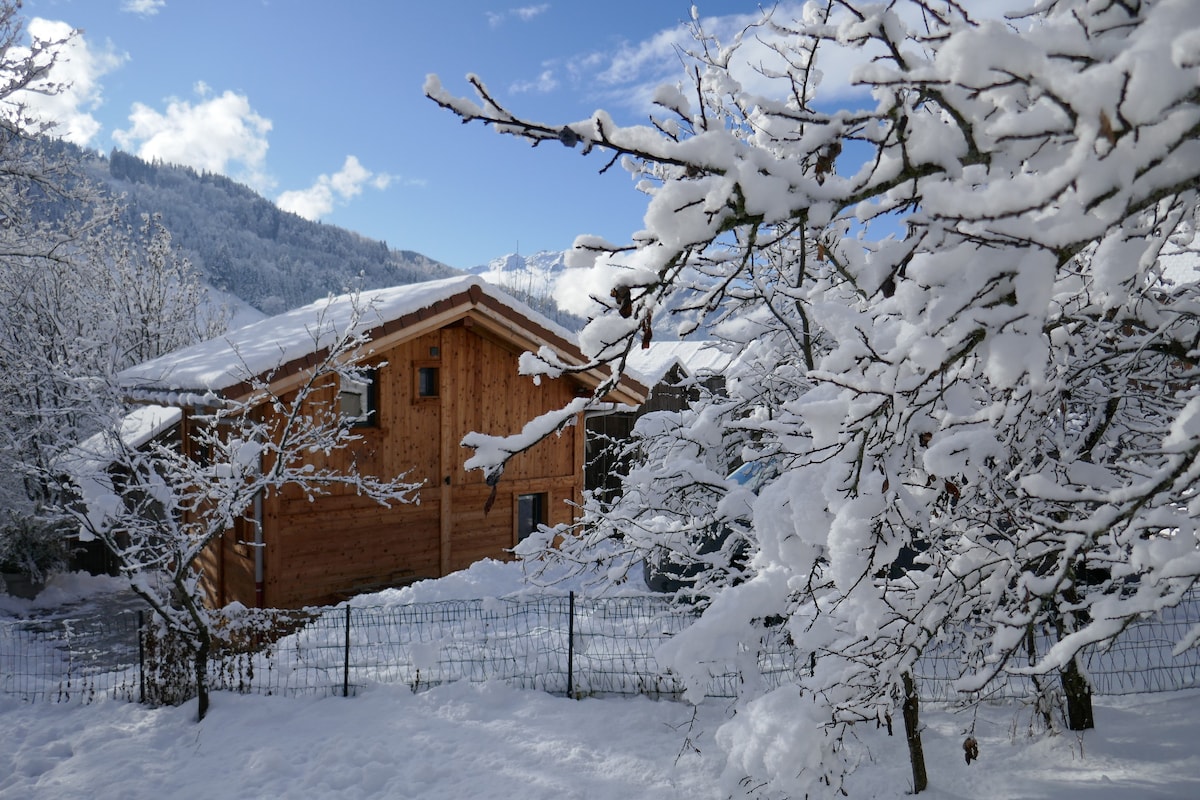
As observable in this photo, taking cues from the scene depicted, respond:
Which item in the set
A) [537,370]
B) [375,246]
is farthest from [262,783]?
[375,246]

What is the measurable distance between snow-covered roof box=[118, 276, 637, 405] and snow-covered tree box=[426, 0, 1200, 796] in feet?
26.7

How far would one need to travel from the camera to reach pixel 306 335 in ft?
41.9

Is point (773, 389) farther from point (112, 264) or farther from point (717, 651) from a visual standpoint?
point (112, 264)

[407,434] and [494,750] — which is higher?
[407,434]

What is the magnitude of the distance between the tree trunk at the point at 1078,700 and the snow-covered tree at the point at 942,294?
2.28m

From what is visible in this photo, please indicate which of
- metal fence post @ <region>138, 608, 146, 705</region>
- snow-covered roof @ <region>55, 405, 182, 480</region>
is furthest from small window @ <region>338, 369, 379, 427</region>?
metal fence post @ <region>138, 608, 146, 705</region>

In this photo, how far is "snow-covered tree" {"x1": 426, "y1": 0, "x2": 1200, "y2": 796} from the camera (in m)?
1.67

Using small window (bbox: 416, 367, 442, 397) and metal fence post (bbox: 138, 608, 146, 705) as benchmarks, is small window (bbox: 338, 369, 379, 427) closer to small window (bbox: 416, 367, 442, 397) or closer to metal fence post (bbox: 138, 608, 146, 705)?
small window (bbox: 416, 367, 442, 397)

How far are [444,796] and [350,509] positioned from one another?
319 inches

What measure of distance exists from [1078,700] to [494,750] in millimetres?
5189

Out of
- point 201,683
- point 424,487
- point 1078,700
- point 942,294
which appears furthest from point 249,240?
point 942,294

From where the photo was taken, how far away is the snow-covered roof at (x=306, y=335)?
437 inches

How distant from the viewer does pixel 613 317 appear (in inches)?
97.3

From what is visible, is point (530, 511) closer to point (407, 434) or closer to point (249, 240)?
point (407, 434)
